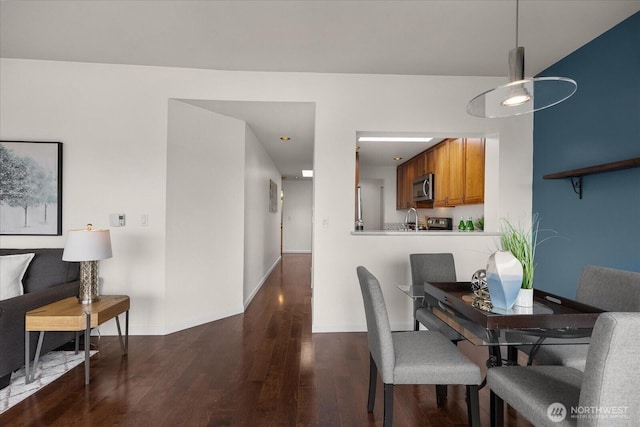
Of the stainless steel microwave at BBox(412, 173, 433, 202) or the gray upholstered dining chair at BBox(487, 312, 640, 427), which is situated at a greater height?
the stainless steel microwave at BBox(412, 173, 433, 202)

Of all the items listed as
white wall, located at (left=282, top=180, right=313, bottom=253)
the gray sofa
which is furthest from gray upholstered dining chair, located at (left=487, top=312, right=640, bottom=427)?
white wall, located at (left=282, top=180, right=313, bottom=253)

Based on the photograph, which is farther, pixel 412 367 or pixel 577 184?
pixel 577 184

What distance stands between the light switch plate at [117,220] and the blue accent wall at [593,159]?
163 inches

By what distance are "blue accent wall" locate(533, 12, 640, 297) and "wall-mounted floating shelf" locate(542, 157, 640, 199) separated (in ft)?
0.18

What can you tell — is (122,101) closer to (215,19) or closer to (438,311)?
(215,19)

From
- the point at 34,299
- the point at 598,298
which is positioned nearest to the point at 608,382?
the point at 598,298

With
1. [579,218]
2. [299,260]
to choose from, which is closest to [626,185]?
[579,218]

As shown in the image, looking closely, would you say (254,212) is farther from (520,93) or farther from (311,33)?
(520,93)

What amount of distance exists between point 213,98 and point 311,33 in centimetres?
125

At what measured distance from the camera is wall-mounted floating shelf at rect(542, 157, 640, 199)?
227 cm

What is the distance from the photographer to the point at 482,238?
3443 mm

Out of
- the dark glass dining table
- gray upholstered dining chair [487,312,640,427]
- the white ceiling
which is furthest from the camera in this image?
the white ceiling

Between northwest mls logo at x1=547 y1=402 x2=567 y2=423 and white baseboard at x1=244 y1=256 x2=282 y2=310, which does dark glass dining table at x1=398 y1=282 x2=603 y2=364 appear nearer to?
northwest mls logo at x1=547 y1=402 x2=567 y2=423

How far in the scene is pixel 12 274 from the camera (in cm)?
250
